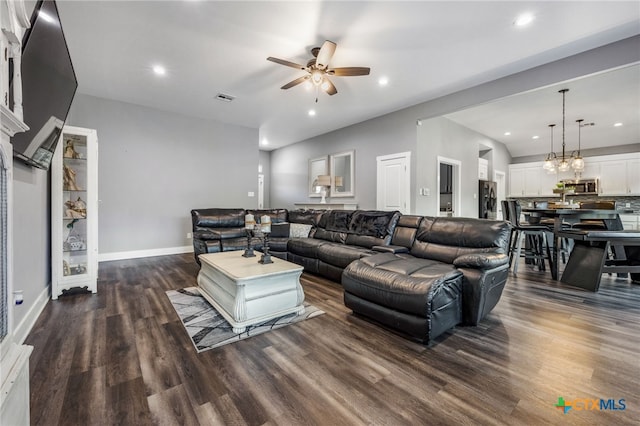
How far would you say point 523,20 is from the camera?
2.76m

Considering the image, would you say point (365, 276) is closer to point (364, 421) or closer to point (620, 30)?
point (364, 421)

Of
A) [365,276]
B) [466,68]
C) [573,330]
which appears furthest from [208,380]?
[466,68]

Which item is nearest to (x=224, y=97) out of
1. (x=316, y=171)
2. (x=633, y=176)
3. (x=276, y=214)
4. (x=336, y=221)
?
(x=276, y=214)

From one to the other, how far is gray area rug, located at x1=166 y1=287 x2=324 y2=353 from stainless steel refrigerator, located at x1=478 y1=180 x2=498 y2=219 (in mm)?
6013

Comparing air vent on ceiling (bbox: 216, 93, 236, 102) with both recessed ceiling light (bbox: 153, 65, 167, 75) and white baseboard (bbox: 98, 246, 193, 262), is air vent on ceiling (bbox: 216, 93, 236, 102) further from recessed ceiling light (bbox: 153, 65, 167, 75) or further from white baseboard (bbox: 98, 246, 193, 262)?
white baseboard (bbox: 98, 246, 193, 262)

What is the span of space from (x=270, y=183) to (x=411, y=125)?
18.6 feet

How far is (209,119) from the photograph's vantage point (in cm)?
604

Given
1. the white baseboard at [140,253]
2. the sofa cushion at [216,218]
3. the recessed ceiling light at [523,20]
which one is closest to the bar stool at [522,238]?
the recessed ceiling light at [523,20]

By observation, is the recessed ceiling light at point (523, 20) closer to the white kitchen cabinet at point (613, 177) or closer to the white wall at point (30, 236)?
the white wall at point (30, 236)

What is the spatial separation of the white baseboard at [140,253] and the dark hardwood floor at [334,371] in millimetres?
2546

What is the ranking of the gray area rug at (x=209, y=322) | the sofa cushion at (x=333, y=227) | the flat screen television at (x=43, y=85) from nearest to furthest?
the flat screen television at (x=43, y=85) → the gray area rug at (x=209, y=322) → the sofa cushion at (x=333, y=227)

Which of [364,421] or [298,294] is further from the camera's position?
[298,294]

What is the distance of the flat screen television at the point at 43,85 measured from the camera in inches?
65.4

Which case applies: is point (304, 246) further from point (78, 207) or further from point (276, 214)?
point (78, 207)
